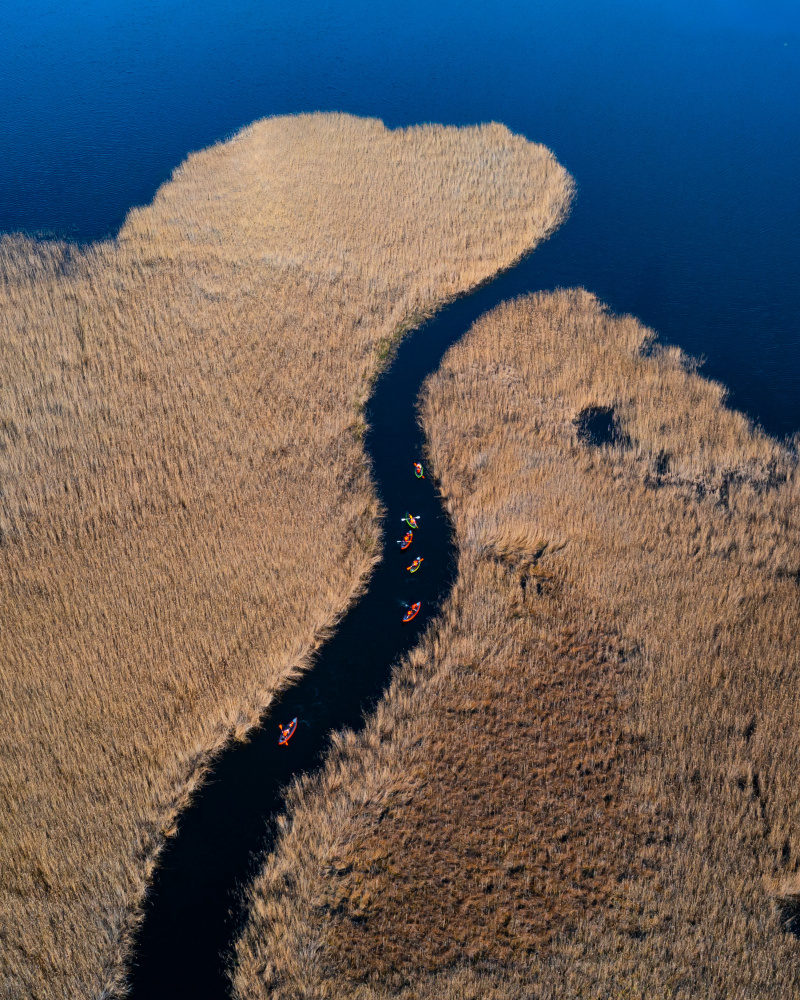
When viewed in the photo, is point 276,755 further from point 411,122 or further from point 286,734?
point 411,122

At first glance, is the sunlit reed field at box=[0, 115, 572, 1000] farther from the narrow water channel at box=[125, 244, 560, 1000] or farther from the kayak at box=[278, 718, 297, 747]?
the kayak at box=[278, 718, 297, 747]

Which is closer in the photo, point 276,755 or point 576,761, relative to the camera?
point 576,761

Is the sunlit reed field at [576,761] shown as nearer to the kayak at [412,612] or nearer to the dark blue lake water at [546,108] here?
the kayak at [412,612]

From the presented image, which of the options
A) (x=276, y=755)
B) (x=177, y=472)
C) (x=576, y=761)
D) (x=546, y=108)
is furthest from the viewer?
(x=546, y=108)

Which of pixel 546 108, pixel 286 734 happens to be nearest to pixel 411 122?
pixel 546 108

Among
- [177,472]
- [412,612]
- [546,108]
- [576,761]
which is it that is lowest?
[177,472]

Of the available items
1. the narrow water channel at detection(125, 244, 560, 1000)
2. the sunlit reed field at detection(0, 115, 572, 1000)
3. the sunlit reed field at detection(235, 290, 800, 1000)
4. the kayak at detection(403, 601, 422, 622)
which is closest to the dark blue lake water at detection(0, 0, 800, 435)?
the sunlit reed field at detection(0, 115, 572, 1000)

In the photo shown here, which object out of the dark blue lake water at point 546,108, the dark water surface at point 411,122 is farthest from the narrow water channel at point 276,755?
the dark blue lake water at point 546,108
